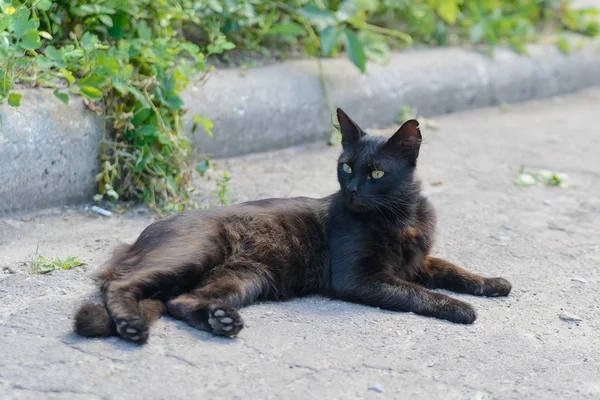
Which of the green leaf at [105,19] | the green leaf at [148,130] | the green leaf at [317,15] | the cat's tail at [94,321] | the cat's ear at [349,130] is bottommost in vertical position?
the cat's tail at [94,321]

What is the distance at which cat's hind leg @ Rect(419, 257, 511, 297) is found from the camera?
12.0ft

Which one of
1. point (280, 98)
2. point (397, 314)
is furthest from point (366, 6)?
point (397, 314)

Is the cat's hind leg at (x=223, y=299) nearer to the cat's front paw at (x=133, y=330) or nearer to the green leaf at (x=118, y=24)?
the cat's front paw at (x=133, y=330)

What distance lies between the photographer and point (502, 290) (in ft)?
12.0

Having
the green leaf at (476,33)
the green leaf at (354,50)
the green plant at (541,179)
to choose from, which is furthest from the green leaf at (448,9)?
the green plant at (541,179)

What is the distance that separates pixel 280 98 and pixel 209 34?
2.27 feet

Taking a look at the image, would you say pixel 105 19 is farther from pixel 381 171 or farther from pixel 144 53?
pixel 381 171

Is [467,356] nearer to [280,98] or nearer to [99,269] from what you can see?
[99,269]

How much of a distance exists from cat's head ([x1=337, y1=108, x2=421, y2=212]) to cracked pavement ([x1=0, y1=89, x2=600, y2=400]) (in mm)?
523

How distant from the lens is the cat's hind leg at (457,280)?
144 inches

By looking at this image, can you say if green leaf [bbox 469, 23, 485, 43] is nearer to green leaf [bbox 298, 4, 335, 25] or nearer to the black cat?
green leaf [bbox 298, 4, 335, 25]

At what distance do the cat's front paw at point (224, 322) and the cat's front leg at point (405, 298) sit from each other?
0.64m

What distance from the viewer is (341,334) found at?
3115 mm

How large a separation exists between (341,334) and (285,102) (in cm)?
288
